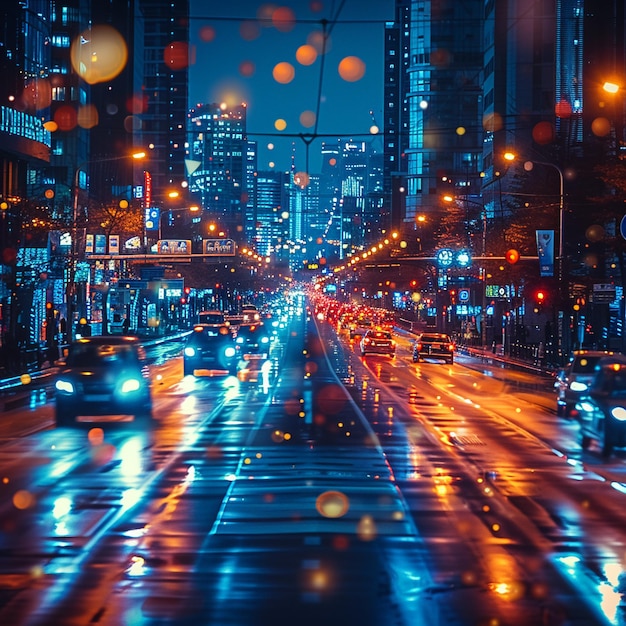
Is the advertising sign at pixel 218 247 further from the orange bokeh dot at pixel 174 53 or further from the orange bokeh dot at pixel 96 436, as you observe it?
the orange bokeh dot at pixel 174 53

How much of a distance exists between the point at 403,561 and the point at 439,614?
1.97 m

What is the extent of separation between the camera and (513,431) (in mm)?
23750

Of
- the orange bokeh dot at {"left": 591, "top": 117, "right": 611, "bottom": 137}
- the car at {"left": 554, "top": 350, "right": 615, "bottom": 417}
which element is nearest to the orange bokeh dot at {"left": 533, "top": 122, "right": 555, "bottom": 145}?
the orange bokeh dot at {"left": 591, "top": 117, "right": 611, "bottom": 137}

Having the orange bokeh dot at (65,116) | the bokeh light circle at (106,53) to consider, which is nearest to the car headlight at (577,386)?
the orange bokeh dot at (65,116)

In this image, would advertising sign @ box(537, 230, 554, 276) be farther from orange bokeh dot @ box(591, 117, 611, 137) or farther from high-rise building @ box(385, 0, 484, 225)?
high-rise building @ box(385, 0, 484, 225)

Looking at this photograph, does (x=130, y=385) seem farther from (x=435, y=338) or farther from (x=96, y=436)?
(x=435, y=338)

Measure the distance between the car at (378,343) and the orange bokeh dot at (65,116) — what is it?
168 feet

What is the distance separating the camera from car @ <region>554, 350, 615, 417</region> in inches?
1041

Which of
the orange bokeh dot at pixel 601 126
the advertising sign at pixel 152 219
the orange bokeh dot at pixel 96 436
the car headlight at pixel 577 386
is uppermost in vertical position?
the orange bokeh dot at pixel 601 126

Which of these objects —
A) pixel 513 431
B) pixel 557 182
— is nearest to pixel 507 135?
pixel 557 182

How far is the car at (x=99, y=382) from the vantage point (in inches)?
913

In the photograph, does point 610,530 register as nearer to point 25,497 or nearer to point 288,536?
point 288,536

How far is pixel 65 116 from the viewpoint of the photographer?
103 metres

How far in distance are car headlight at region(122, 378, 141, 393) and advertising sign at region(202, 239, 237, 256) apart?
50959mm
